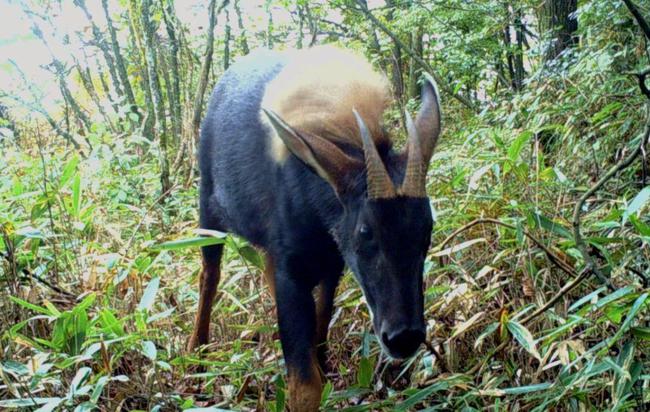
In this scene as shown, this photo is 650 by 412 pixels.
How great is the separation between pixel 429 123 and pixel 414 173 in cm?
49

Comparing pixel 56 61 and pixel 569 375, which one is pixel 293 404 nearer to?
pixel 569 375

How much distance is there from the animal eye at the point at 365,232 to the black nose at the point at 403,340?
41 centimetres

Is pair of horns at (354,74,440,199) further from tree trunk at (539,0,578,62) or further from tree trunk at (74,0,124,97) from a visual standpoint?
tree trunk at (74,0,124,97)

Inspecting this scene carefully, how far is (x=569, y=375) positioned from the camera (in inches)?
117

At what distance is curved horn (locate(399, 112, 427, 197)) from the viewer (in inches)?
114

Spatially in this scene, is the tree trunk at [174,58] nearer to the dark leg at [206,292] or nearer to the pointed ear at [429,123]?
the dark leg at [206,292]

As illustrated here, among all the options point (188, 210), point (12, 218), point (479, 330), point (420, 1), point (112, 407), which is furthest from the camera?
point (420, 1)

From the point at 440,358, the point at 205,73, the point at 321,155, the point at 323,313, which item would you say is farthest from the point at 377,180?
the point at 205,73

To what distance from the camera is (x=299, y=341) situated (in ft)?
11.2

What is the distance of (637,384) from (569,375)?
28 centimetres

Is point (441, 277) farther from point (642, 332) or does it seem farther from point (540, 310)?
point (642, 332)

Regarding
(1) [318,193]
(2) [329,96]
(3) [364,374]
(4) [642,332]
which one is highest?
(2) [329,96]

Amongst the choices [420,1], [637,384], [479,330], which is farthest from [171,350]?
[420,1]

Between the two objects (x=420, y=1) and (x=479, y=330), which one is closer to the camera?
(x=479, y=330)
